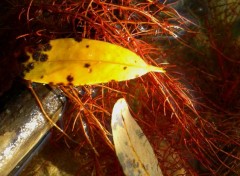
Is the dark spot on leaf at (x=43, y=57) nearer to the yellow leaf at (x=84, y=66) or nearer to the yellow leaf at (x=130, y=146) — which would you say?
the yellow leaf at (x=84, y=66)

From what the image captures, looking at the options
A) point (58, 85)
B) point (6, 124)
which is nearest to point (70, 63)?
point (58, 85)

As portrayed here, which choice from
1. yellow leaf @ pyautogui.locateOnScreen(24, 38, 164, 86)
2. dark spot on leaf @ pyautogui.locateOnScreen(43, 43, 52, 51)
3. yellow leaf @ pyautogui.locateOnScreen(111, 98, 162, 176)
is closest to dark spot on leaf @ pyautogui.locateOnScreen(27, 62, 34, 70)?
yellow leaf @ pyautogui.locateOnScreen(24, 38, 164, 86)

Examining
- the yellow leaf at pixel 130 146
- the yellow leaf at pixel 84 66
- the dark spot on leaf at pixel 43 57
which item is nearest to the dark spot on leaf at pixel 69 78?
the yellow leaf at pixel 84 66

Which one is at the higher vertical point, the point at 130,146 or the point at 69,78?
the point at 69,78

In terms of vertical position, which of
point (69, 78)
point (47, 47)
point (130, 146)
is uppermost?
point (47, 47)

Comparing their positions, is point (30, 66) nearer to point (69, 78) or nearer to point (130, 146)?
point (69, 78)

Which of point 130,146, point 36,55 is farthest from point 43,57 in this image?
point 130,146
